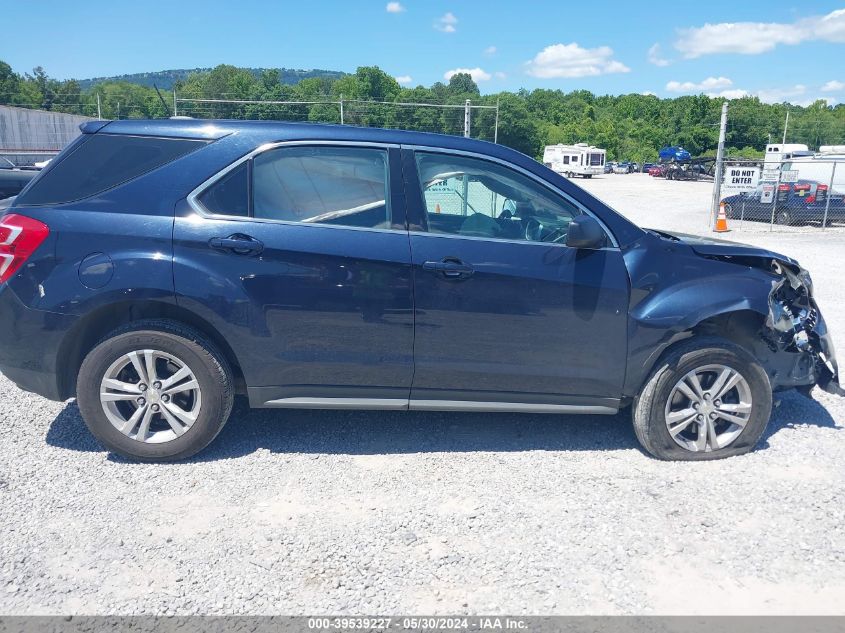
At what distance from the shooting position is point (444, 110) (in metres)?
32.0

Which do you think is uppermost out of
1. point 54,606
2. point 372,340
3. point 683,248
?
point 683,248

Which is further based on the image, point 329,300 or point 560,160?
point 560,160

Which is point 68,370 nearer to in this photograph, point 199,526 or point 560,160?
point 199,526

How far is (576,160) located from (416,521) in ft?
204

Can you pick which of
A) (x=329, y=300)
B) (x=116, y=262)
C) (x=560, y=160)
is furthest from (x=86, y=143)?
(x=560, y=160)

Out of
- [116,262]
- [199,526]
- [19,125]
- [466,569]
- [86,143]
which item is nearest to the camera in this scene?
[466,569]

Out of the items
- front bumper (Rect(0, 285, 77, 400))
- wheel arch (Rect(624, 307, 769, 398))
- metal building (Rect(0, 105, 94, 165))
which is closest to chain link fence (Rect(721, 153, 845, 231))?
wheel arch (Rect(624, 307, 769, 398))

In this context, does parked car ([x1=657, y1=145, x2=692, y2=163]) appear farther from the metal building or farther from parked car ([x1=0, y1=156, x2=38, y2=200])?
parked car ([x1=0, y1=156, x2=38, y2=200])

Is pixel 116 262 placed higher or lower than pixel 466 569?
higher

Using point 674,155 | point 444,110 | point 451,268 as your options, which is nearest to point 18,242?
point 451,268

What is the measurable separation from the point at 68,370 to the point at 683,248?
12.5 feet

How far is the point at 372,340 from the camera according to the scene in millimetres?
3824

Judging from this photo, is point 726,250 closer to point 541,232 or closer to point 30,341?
point 541,232

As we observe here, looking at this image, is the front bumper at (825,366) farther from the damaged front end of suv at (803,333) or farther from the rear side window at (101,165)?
the rear side window at (101,165)
